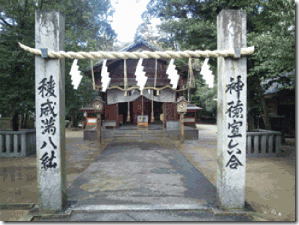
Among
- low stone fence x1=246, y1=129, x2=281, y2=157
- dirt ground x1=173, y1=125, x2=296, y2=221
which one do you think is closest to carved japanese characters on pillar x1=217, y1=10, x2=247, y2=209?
dirt ground x1=173, y1=125, x2=296, y2=221

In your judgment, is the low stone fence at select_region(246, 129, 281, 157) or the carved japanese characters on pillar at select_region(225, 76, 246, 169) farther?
the low stone fence at select_region(246, 129, 281, 157)

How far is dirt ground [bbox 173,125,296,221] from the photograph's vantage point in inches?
136

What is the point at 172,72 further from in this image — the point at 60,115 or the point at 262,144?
the point at 262,144

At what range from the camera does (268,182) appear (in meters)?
4.84

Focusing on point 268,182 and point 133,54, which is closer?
point 133,54

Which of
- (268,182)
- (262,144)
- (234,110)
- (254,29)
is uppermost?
(254,29)

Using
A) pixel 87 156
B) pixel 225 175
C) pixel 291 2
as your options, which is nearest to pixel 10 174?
pixel 87 156

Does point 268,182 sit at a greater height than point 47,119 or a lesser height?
lesser

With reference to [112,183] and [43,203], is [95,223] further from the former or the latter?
[112,183]

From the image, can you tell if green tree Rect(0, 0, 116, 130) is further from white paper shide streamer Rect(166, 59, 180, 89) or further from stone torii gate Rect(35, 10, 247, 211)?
stone torii gate Rect(35, 10, 247, 211)

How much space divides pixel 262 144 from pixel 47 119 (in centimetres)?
738

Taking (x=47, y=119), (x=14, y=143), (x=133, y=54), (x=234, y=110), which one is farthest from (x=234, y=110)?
(x=14, y=143)

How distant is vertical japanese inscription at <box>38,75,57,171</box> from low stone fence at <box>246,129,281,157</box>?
21.9 feet

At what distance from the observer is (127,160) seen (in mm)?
6914
